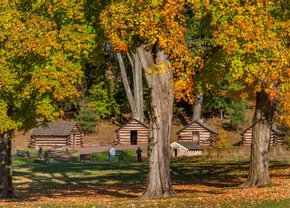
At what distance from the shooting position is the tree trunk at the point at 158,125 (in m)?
21.8

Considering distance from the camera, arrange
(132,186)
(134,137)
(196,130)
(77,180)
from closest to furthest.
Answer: (132,186) → (77,180) → (196,130) → (134,137)

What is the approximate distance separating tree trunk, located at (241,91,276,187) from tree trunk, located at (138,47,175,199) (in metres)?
6.05

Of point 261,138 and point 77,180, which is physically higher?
point 261,138

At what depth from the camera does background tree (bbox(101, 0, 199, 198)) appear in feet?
69.1

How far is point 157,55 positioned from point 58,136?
5162 cm

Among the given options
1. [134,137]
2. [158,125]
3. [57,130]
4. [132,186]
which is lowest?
[132,186]

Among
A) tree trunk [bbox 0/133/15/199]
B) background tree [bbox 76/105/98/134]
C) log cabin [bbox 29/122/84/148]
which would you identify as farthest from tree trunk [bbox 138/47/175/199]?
background tree [bbox 76/105/98/134]

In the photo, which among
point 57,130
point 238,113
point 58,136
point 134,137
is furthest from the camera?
point 238,113

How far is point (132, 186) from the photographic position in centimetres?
3130

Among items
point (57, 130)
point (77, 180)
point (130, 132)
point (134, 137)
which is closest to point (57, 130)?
point (57, 130)

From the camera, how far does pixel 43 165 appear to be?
45500mm

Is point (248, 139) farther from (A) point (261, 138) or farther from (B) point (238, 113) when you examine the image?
(A) point (261, 138)

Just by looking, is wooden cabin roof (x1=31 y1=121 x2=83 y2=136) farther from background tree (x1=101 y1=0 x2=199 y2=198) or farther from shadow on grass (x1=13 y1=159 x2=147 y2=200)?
background tree (x1=101 y1=0 x2=199 y2=198)

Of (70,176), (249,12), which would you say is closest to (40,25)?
(249,12)
